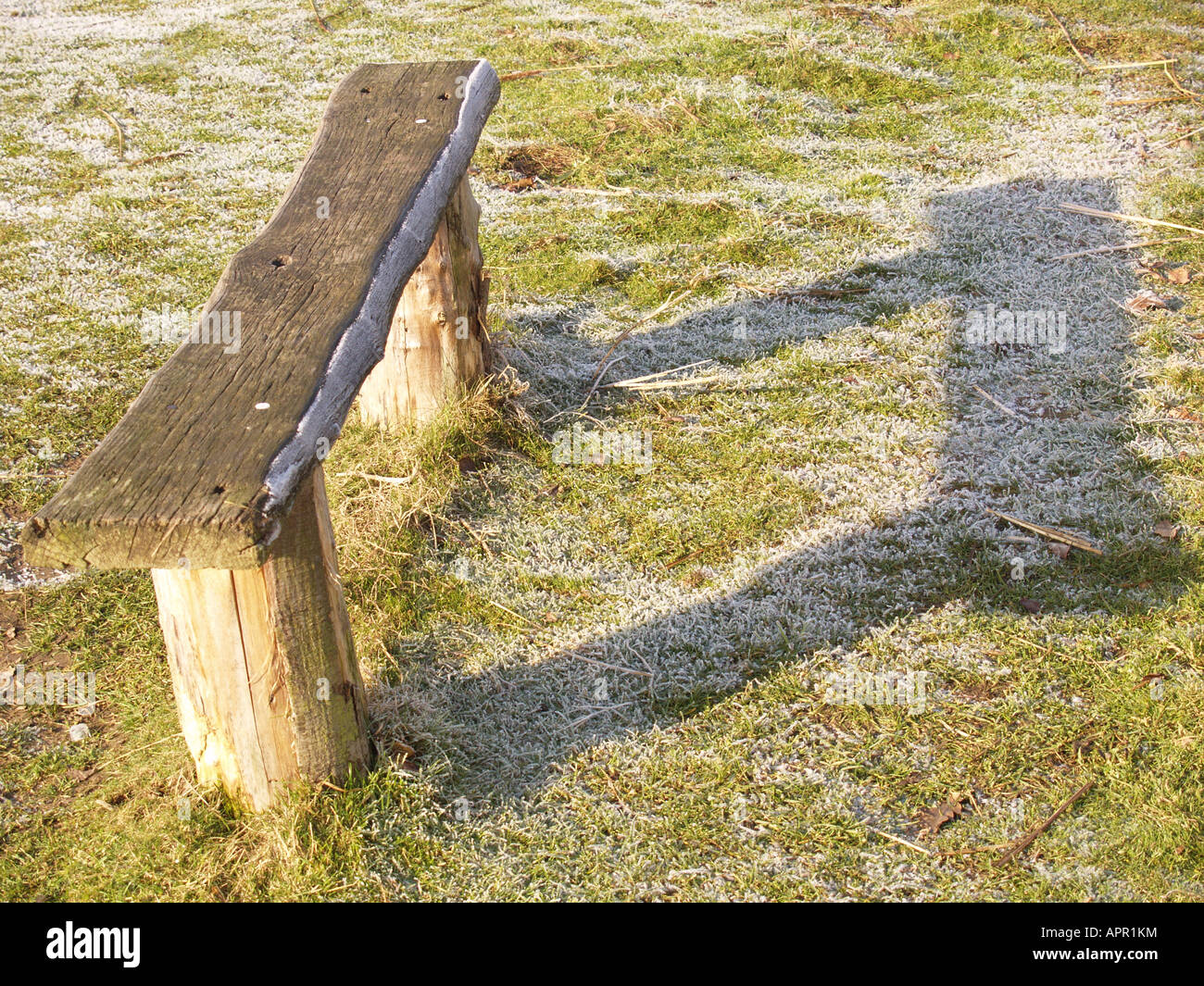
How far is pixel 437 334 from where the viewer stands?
4.54m

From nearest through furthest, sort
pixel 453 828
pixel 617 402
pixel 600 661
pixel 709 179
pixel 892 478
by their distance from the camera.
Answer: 1. pixel 453 828
2. pixel 600 661
3. pixel 892 478
4. pixel 617 402
5. pixel 709 179

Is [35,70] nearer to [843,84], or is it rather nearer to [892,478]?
[843,84]

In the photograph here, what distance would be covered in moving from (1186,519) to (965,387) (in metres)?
1.24

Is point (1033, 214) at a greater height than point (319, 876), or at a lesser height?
greater

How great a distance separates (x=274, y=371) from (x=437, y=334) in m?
1.73

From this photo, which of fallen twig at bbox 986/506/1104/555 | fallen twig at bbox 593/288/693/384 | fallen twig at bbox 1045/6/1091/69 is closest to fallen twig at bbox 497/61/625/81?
fallen twig at bbox 593/288/693/384

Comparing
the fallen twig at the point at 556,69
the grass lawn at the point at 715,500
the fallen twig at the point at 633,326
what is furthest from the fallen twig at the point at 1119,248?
the fallen twig at the point at 556,69

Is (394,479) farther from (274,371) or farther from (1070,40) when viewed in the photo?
(1070,40)

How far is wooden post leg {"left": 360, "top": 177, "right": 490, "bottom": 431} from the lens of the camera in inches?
175

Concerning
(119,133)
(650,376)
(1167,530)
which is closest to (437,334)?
(650,376)

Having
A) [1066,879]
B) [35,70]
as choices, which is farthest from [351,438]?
[35,70]

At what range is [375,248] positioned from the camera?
11.4 feet

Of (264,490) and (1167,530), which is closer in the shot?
(264,490)

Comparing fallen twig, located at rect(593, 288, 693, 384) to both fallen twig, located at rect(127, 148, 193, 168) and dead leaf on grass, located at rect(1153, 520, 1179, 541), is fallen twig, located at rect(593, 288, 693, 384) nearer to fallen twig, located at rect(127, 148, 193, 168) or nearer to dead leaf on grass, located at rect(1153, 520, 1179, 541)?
dead leaf on grass, located at rect(1153, 520, 1179, 541)
